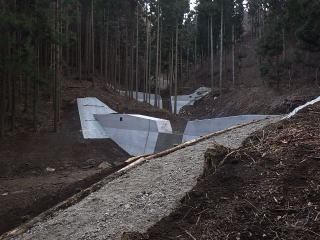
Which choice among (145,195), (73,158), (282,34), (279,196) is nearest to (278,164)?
(279,196)

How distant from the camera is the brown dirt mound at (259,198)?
3531mm

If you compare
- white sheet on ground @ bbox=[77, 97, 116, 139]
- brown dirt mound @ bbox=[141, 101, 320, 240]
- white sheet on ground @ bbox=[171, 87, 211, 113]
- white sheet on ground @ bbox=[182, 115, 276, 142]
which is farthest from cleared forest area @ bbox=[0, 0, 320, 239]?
white sheet on ground @ bbox=[182, 115, 276, 142]

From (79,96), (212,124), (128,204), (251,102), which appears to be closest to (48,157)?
(212,124)

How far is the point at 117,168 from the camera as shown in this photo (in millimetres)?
8477

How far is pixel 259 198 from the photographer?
402cm

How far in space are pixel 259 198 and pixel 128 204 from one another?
2.29 m

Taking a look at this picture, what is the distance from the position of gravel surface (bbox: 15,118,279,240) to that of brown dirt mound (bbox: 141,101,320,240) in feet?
2.18

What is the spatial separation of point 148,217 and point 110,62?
35.0m

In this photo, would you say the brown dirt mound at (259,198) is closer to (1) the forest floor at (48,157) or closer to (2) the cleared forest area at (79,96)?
(2) the cleared forest area at (79,96)

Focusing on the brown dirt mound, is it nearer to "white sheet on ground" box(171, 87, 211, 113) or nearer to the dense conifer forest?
the dense conifer forest

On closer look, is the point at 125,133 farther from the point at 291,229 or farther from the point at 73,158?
the point at 291,229

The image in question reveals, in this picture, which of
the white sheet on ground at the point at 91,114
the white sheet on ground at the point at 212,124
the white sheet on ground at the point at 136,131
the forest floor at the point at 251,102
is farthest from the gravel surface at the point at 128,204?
the white sheet on ground at the point at 91,114

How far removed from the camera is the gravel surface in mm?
5051

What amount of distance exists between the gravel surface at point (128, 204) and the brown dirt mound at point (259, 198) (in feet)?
2.18
